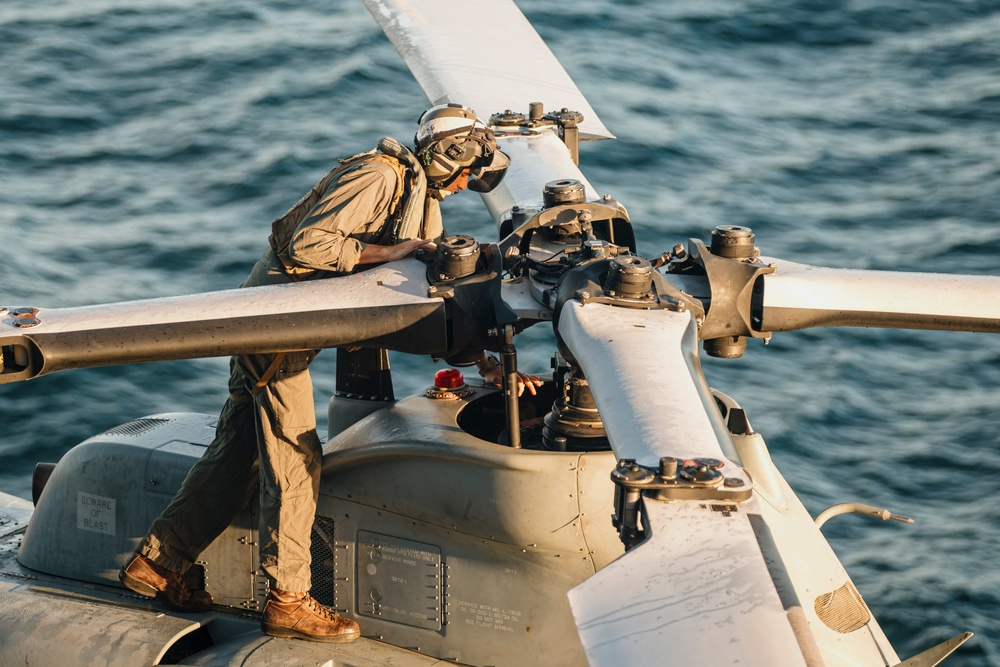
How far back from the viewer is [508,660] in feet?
23.4

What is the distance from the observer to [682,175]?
19.5m

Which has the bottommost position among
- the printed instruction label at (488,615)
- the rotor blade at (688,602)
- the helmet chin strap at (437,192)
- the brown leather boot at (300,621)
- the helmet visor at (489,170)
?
the brown leather boot at (300,621)

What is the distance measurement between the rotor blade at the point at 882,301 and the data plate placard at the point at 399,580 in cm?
225

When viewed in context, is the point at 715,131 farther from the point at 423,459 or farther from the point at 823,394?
the point at 423,459

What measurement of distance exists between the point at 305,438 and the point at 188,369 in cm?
839

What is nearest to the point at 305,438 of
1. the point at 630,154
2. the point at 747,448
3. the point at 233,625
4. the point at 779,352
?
the point at 233,625

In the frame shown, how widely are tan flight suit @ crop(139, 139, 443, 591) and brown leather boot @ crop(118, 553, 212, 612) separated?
66 mm

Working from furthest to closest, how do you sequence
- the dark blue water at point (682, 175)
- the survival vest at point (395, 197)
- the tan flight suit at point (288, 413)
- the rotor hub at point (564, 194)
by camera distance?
1. the dark blue water at point (682, 175)
2. the rotor hub at point (564, 194)
3. the survival vest at point (395, 197)
4. the tan flight suit at point (288, 413)

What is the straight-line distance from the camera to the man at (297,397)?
22.7ft

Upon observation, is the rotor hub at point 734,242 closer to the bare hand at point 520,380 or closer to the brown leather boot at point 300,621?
the bare hand at point 520,380

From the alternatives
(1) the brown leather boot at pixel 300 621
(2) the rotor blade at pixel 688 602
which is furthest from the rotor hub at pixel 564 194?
(2) the rotor blade at pixel 688 602

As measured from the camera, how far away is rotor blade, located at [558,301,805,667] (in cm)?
369

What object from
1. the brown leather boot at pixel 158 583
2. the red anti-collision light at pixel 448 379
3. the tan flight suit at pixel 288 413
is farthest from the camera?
the brown leather boot at pixel 158 583

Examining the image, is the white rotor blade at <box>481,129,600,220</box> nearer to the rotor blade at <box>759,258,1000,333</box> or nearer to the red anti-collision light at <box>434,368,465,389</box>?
the red anti-collision light at <box>434,368,465,389</box>
